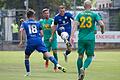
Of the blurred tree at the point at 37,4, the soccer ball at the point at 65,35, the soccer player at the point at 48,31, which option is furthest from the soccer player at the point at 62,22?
the blurred tree at the point at 37,4

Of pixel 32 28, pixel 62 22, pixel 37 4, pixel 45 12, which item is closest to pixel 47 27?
pixel 45 12

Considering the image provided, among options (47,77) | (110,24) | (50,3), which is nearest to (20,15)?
(110,24)

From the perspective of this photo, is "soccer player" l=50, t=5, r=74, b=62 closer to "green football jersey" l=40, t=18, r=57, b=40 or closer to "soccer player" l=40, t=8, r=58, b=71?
"soccer player" l=40, t=8, r=58, b=71

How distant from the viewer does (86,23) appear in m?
15.6

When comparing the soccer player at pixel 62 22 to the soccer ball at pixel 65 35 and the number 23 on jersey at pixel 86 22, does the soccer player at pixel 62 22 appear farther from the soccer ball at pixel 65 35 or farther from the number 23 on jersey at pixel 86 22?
the number 23 on jersey at pixel 86 22

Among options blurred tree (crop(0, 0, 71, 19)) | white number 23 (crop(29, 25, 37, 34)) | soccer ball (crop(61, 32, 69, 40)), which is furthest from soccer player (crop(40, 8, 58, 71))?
blurred tree (crop(0, 0, 71, 19))

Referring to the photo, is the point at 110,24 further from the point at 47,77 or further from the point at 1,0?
the point at 47,77

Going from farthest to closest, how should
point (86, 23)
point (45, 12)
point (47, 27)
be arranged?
point (47, 27) < point (45, 12) < point (86, 23)

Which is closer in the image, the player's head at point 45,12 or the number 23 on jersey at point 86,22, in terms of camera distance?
the number 23 on jersey at point 86,22

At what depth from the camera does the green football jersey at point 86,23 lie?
51.1 ft

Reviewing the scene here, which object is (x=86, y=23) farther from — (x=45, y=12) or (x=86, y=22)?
(x=45, y=12)

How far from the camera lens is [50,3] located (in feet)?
224

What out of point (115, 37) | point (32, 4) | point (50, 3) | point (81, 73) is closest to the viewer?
point (81, 73)

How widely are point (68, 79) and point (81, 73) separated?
1.25 metres
